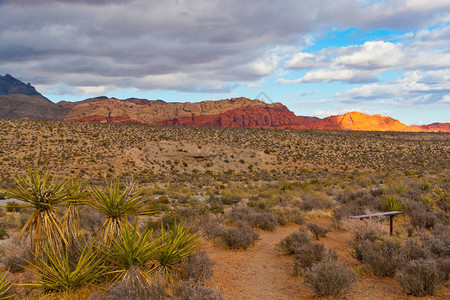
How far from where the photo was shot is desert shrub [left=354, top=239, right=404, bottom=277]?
22.5 ft

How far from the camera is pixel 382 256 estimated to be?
6.96 m

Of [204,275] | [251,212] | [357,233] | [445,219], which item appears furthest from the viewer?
[251,212]

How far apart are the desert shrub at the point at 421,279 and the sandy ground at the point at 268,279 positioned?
19 centimetres

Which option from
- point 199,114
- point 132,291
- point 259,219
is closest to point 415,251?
point 259,219

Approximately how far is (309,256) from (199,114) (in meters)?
120

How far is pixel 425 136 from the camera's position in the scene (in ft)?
213

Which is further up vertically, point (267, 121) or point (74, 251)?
point (267, 121)

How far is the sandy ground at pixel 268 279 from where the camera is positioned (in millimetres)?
6172

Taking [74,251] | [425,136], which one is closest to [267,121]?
[425,136]

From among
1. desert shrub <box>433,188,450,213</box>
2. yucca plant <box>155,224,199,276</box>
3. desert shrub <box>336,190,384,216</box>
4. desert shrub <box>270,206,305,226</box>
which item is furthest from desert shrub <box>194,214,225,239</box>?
desert shrub <box>433,188,450,213</box>

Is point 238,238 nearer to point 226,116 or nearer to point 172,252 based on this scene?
point 172,252

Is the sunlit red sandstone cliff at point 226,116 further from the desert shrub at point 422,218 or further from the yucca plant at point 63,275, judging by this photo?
the yucca plant at point 63,275

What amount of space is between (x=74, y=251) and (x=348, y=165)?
42796mm

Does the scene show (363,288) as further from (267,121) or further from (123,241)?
(267,121)
